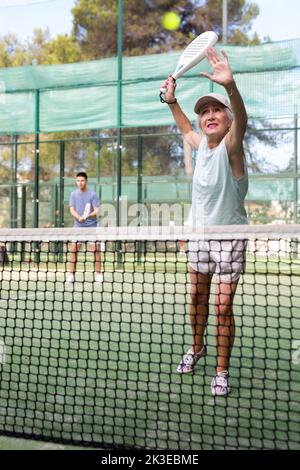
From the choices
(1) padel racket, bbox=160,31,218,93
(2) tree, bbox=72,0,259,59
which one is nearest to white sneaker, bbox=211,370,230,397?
(1) padel racket, bbox=160,31,218,93

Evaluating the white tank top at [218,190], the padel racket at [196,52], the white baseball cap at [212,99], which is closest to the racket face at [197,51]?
the padel racket at [196,52]

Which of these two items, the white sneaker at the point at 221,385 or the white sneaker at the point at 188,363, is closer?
the white sneaker at the point at 221,385

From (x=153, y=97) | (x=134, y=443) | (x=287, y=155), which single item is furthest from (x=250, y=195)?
(x=134, y=443)

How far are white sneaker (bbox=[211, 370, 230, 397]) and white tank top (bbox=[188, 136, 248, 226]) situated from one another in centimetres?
75

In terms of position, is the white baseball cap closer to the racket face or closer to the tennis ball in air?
the racket face

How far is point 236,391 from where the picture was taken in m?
3.20

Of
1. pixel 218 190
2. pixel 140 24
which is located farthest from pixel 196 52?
pixel 140 24

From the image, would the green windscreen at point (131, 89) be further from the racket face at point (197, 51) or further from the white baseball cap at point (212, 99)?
the white baseball cap at point (212, 99)

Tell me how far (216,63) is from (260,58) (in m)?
7.96

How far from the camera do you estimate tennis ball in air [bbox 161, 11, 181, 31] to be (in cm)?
2270

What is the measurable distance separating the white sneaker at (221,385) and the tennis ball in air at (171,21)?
69.0ft

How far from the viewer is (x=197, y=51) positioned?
3.46 metres

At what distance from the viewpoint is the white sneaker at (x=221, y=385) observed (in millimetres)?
3105

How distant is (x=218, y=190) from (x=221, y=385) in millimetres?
957
